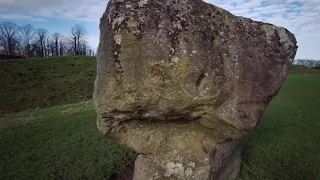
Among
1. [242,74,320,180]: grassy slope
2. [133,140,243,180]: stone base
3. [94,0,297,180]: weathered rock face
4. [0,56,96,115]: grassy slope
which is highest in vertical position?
[94,0,297,180]: weathered rock face

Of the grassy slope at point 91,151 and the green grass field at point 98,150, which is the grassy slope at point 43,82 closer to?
→ the grassy slope at point 91,151

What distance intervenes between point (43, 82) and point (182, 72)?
25555 mm

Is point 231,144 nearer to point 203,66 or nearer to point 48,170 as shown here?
point 203,66

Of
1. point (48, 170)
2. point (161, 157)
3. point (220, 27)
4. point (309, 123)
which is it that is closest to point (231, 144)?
point (161, 157)

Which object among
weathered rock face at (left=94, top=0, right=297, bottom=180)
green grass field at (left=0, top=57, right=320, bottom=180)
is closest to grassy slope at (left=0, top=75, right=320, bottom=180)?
green grass field at (left=0, top=57, right=320, bottom=180)

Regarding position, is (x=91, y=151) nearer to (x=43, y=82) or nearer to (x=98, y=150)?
(x=98, y=150)

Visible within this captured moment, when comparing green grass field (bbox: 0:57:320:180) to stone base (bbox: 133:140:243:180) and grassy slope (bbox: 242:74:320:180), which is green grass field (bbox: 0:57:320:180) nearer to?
grassy slope (bbox: 242:74:320:180)

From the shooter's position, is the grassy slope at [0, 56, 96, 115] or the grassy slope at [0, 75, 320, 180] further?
the grassy slope at [0, 56, 96, 115]

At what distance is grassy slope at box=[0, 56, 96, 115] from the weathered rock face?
57.1ft

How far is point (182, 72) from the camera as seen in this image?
3.74 meters

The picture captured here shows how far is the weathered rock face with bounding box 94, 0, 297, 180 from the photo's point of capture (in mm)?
3697

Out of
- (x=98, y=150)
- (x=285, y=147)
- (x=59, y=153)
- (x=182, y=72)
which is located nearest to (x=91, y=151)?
(x=98, y=150)

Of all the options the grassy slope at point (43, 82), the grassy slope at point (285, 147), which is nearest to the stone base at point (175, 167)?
the grassy slope at point (285, 147)

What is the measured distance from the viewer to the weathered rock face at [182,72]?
3.70 meters
